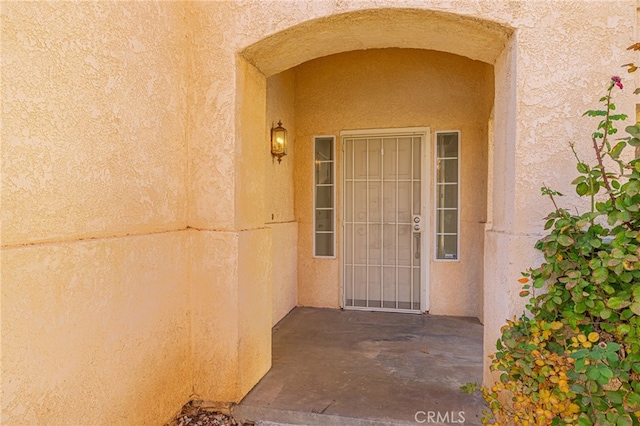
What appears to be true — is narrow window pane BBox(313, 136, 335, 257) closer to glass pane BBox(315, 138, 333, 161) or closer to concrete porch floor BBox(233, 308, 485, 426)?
glass pane BBox(315, 138, 333, 161)

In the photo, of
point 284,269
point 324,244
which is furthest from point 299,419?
point 324,244

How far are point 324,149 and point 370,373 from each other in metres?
3.33

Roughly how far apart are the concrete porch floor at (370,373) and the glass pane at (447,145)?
2272 mm

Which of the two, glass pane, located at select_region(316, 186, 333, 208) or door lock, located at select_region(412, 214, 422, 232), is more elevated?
glass pane, located at select_region(316, 186, 333, 208)

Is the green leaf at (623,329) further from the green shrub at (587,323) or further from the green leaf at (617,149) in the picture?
the green leaf at (617,149)

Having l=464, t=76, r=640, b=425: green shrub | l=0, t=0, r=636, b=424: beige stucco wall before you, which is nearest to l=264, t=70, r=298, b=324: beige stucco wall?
l=0, t=0, r=636, b=424: beige stucco wall

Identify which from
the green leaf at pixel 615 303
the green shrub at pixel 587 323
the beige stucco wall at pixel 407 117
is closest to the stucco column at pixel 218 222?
the green shrub at pixel 587 323

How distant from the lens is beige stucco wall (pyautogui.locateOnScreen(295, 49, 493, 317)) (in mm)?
5062

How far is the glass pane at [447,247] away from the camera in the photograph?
16.9 feet

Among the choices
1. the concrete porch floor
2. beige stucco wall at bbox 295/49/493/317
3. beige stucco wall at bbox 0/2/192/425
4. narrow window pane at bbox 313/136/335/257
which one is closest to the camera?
beige stucco wall at bbox 0/2/192/425

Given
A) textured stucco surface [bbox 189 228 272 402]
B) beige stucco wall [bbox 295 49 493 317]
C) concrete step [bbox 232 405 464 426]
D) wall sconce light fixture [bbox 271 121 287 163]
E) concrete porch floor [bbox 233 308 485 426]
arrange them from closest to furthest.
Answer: concrete step [bbox 232 405 464 426] < concrete porch floor [bbox 233 308 485 426] < textured stucco surface [bbox 189 228 272 402] < wall sconce light fixture [bbox 271 121 287 163] < beige stucco wall [bbox 295 49 493 317]

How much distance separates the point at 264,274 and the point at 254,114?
1355 millimetres

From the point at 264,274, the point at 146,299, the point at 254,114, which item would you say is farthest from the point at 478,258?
the point at 146,299

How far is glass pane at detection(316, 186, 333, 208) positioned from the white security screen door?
0.77ft
